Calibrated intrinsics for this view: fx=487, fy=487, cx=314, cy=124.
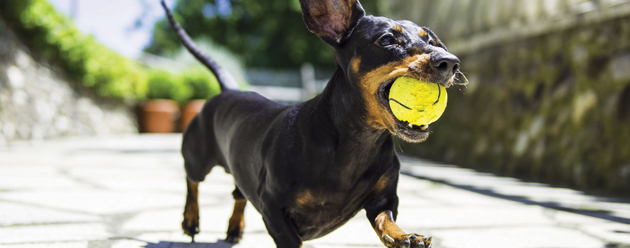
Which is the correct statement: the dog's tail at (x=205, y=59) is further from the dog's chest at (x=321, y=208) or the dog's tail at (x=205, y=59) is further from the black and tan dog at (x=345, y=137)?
the dog's chest at (x=321, y=208)

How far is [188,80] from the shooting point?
12.0 meters

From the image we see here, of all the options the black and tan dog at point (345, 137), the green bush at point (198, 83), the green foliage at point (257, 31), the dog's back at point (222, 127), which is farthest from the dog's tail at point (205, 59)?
the green foliage at point (257, 31)

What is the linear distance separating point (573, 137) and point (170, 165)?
4111 millimetres

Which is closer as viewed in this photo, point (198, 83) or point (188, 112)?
point (188, 112)

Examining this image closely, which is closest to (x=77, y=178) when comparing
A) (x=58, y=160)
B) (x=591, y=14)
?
(x=58, y=160)

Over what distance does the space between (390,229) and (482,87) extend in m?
5.27

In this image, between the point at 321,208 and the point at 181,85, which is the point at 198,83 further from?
the point at 321,208

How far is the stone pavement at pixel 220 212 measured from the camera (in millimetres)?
2346

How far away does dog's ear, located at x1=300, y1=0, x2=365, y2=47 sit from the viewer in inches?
66.1

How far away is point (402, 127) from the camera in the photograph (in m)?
1.46

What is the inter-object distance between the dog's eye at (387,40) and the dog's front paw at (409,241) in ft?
1.94

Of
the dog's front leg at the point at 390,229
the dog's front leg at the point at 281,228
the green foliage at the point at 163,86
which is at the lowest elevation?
the green foliage at the point at 163,86

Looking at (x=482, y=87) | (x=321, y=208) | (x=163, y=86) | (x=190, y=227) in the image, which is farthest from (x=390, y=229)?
(x=163, y=86)

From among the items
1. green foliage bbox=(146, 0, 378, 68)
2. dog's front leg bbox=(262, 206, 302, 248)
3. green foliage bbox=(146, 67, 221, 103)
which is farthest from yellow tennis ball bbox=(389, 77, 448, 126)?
green foliage bbox=(146, 0, 378, 68)
